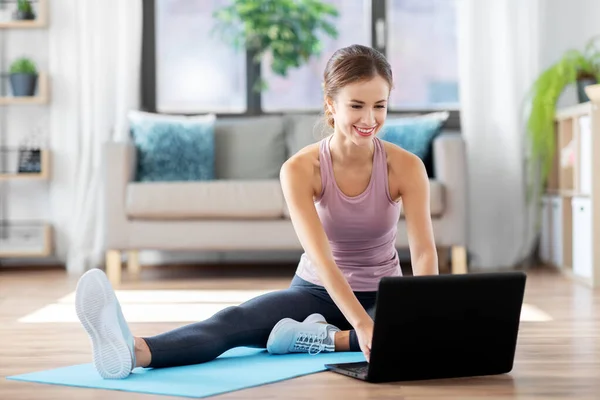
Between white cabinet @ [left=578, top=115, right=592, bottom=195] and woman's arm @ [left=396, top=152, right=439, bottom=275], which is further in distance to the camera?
white cabinet @ [left=578, top=115, right=592, bottom=195]

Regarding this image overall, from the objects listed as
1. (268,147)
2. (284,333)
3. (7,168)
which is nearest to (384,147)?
(284,333)

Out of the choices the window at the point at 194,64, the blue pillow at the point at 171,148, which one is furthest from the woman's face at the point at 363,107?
the window at the point at 194,64

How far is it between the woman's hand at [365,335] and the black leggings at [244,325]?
278 mm

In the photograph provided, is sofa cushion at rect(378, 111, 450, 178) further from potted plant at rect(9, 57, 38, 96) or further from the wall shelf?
potted plant at rect(9, 57, 38, 96)

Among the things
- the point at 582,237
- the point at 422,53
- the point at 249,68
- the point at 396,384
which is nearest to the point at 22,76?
the point at 249,68

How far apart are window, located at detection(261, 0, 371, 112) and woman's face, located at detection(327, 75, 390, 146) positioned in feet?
10.0

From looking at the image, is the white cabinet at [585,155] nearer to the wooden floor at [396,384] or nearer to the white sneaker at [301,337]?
the wooden floor at [396,384]

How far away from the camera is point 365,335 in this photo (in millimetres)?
2004

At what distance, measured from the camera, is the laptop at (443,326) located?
190 cm

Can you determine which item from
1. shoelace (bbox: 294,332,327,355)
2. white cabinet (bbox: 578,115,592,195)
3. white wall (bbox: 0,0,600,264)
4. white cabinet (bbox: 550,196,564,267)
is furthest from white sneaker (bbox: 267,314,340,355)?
white wall (bbox: 0,0,600,264)

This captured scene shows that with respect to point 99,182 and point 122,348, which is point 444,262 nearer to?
point 99,182

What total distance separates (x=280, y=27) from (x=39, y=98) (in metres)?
1.28

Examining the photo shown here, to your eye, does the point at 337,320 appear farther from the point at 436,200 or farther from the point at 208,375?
the point at 436,200

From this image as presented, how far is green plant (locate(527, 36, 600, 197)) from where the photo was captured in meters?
4.54
